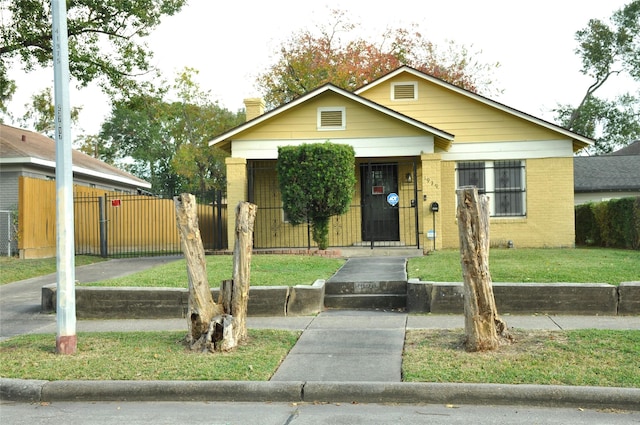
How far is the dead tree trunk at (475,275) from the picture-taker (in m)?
6.99

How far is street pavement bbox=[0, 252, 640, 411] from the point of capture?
18.9ft

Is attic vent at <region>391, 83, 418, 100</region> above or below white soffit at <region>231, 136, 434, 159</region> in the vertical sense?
above

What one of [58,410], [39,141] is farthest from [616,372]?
[39,141]

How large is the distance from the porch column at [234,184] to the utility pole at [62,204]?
431 inches

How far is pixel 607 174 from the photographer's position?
97.2 ft

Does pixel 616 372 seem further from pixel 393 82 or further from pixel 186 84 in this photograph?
pixel 186 84

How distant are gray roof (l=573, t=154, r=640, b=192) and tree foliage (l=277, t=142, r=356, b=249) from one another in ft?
51.0

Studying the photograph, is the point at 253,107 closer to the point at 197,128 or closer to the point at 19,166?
the point at 19,166

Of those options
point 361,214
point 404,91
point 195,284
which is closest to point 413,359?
point 195,284

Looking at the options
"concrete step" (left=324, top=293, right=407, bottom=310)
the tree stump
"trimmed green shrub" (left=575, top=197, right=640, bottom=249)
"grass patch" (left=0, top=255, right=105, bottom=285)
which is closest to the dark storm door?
"trimmed green shrub" (left=575, top=197, right=640, bottom=249)

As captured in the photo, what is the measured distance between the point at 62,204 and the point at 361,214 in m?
13.1

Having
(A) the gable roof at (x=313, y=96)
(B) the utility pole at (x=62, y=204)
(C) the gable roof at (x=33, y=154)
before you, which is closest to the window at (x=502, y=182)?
(A) the gable roof at (x=313, y=96)

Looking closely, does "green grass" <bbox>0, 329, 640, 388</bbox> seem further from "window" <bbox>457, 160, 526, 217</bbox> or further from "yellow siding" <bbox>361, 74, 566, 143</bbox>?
A: "yellow siding" <bbox>361, 74, 566, 143</bbox>

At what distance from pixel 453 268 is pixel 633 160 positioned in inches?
888
